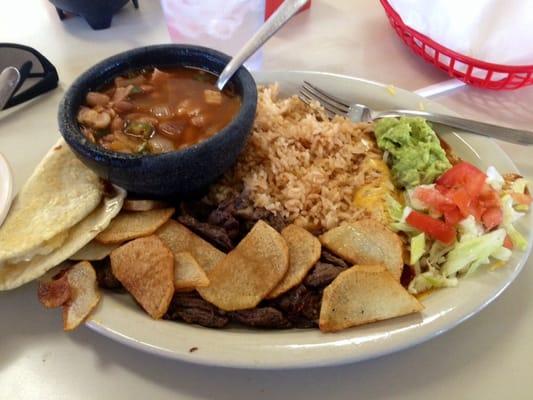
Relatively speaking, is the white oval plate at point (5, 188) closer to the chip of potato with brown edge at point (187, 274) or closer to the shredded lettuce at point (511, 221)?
the chip of potato with brown edge at point (187, 274)

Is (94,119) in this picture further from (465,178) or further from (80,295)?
(465,178)

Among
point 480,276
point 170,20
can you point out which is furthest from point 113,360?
point 170,20

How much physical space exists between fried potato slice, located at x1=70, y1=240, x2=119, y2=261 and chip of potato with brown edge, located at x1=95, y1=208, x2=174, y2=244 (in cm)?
1

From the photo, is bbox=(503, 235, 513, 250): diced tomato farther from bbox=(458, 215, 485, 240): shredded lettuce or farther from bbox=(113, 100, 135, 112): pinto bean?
bbox=(113, 100, 135, 112): pinto bean

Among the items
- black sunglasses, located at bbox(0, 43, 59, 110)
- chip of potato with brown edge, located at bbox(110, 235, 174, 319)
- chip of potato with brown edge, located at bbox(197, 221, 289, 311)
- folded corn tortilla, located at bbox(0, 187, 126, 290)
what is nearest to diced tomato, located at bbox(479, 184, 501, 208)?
chip of potato with brown edge, located at bbox(197, 221, 289, 311)

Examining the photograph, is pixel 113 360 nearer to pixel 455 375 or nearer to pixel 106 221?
pixel 106 221

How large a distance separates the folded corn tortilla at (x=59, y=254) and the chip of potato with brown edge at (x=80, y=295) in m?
0.04

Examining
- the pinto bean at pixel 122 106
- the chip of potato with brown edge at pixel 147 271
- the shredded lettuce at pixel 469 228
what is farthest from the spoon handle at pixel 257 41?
the shredded lettuce at pixel 469 228

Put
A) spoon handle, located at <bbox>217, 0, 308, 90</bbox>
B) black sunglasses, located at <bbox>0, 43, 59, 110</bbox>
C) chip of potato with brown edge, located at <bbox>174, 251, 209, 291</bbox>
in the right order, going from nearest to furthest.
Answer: chip of potato with brown edge, located at <bbox>174, 251, 209, 291</bbox>, spoon handle, located at <bbox>217, 0, 308, 90</bbox>, black sunglasses, located at <bbox>0, 43, 59, 110</bbox>

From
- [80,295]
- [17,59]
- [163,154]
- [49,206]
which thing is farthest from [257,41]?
[17,59]

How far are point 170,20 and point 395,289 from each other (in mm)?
1388

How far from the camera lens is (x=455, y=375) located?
40.9 inches

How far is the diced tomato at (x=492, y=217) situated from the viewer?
119 centimetres

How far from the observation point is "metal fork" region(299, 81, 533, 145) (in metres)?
1.41
